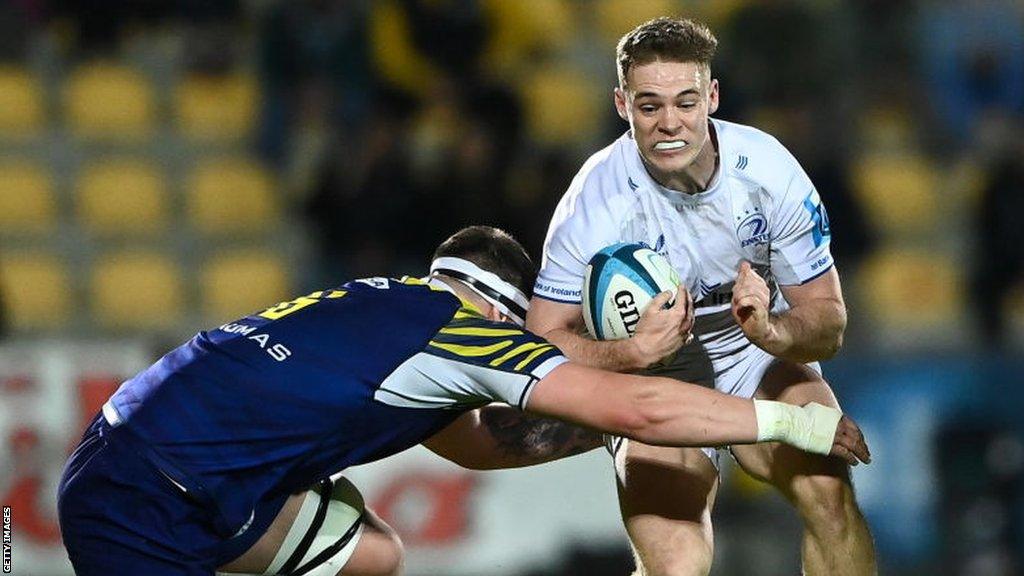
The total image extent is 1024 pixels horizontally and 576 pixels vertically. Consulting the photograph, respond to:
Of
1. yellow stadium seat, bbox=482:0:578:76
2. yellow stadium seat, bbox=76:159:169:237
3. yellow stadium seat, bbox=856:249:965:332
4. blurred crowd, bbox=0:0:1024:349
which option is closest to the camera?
blurred crowd, bbox=0:0:1024:349

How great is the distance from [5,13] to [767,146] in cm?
649

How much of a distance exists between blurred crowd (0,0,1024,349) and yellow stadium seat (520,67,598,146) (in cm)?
2

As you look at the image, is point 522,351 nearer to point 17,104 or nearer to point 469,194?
point 469,194

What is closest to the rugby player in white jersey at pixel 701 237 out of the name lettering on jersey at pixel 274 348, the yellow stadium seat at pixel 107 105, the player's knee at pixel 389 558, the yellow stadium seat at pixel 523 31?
the player's knee at pixel 389 558

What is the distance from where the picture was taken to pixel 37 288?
31.9ft

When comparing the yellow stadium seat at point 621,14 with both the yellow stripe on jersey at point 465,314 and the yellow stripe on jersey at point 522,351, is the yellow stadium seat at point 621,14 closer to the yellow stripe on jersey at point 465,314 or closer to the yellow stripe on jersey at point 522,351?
the yellow stripe on jersey at point 465,314

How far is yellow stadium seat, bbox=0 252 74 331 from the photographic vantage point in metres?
9.52

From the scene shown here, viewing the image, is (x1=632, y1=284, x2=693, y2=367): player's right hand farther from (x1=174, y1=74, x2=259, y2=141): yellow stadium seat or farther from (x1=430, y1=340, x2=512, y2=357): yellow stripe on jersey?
(x1=174, y1=74, x2=259, y2=141): yellow stadium seat

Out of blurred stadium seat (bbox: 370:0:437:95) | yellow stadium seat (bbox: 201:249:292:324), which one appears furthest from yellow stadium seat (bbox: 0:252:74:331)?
blurred stadium seat (bbox: 370:0:437:95)

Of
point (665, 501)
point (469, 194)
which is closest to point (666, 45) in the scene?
point (665, 501)

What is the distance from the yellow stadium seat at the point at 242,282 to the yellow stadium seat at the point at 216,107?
0.91 meters

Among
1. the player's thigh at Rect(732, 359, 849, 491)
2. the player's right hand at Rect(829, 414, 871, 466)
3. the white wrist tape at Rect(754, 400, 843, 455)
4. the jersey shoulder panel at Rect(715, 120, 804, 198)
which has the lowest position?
the player's thigh at Rect(732, 359, 849, 491)

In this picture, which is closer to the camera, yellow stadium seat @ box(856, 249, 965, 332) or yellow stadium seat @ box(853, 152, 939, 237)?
yellow stadium seat @ box(856, 249, 965, 332)

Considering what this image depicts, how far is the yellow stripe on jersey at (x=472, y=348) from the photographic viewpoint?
4.52 metres
